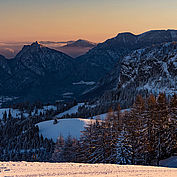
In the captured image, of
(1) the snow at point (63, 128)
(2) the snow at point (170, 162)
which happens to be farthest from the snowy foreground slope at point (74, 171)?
(1) the snow at point (63, 128)

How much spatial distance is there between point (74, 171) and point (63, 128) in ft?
383

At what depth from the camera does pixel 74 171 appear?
2394cm

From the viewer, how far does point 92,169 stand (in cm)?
2517

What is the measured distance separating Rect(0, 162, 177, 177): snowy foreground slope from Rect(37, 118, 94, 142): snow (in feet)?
329

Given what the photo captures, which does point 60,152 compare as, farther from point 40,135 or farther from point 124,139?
point 40,135

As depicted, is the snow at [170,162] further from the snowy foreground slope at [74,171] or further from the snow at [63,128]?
the snow at [63,128]

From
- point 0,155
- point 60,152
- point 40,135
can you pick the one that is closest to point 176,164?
point 60,152

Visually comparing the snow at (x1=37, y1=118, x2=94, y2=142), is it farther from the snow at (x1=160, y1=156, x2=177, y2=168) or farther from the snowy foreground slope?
the snowy foreground slope

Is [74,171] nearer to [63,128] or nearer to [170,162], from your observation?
[170,162]

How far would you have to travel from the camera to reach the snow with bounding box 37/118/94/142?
131 meters

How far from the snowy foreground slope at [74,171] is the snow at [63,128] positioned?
100m

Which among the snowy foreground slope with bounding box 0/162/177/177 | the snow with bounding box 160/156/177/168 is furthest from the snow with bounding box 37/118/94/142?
the snowy foreground slope with bounding box 0/162/177/177

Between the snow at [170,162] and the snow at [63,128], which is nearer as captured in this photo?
the snow at [170,162]

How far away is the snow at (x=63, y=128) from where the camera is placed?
431 ft
